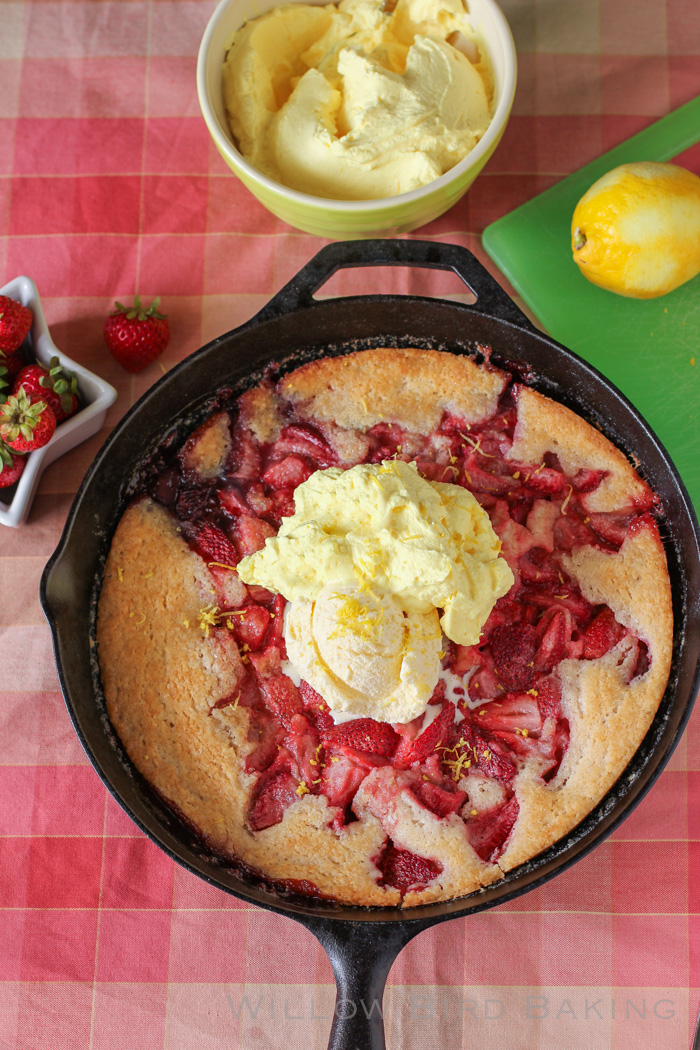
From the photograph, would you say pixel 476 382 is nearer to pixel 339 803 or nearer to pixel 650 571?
pixel 650 571

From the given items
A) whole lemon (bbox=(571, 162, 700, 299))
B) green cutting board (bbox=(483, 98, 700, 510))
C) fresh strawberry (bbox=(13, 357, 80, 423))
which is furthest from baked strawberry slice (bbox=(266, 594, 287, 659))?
whole lemon (bbox=(571, 162, 700, 299))

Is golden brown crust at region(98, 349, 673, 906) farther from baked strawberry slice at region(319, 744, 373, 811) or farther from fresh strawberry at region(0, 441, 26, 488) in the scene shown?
fresh strawberry at region(0, 441, 26, 488)

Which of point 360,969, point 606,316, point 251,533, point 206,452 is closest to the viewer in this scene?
point 360,969

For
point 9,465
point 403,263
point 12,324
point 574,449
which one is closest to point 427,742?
point 574,449

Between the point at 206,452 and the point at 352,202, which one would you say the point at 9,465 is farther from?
the point at 352,202

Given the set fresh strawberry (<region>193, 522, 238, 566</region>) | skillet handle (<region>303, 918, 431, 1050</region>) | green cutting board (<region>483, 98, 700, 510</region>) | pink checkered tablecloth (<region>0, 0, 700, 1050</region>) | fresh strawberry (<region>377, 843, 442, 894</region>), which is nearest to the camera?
skillet handle (<region>303, 918, 431, 1050</region>)

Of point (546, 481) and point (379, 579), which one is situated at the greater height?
point (546, 481)

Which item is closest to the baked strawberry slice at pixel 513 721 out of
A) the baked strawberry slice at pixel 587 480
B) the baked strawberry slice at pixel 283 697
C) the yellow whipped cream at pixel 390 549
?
the yellow whipped cream at pixel 390 549

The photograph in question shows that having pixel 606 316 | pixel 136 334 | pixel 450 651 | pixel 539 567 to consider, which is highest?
pixel 606 316
